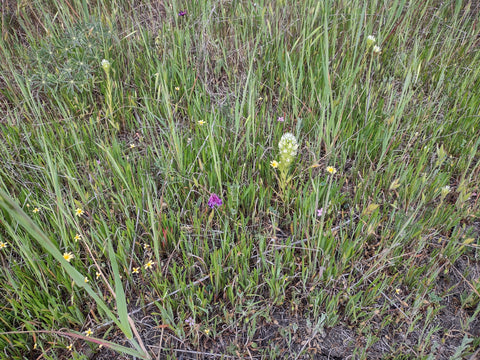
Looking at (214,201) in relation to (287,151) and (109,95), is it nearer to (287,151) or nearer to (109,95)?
(287,151)

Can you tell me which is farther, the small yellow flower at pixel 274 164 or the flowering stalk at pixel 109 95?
the flowering stalk at pixel 109 95

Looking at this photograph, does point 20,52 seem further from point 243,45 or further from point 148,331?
point 148,331

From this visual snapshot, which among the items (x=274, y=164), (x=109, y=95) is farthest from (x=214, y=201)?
(x=109, y=95)

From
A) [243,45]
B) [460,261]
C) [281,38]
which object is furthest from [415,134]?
[243,45]

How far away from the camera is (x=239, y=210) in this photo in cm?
169

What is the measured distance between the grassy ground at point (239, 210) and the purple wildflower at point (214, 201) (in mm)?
15

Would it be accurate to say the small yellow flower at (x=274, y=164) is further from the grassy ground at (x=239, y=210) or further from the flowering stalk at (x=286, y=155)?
the flowering stalk at (x=286, y=155)

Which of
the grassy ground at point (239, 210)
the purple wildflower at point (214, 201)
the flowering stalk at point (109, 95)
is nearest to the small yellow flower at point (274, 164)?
the grassy ground at point (239, 210)

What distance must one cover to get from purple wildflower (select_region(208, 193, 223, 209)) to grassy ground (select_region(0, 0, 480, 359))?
0.02 m

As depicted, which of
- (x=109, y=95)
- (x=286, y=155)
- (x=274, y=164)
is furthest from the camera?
(x=109, y=95)

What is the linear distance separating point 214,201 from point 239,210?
0.15 m

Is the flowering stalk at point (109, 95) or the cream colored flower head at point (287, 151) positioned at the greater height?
the flowering stalk at point (109, 95)

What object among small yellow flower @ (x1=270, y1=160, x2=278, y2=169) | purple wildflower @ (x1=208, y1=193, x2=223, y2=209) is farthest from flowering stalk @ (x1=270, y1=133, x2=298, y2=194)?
purple wildflower @ (x1=208, y1=193, x2=223, y2=209)

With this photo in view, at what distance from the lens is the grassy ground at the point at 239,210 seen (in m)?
1.34
